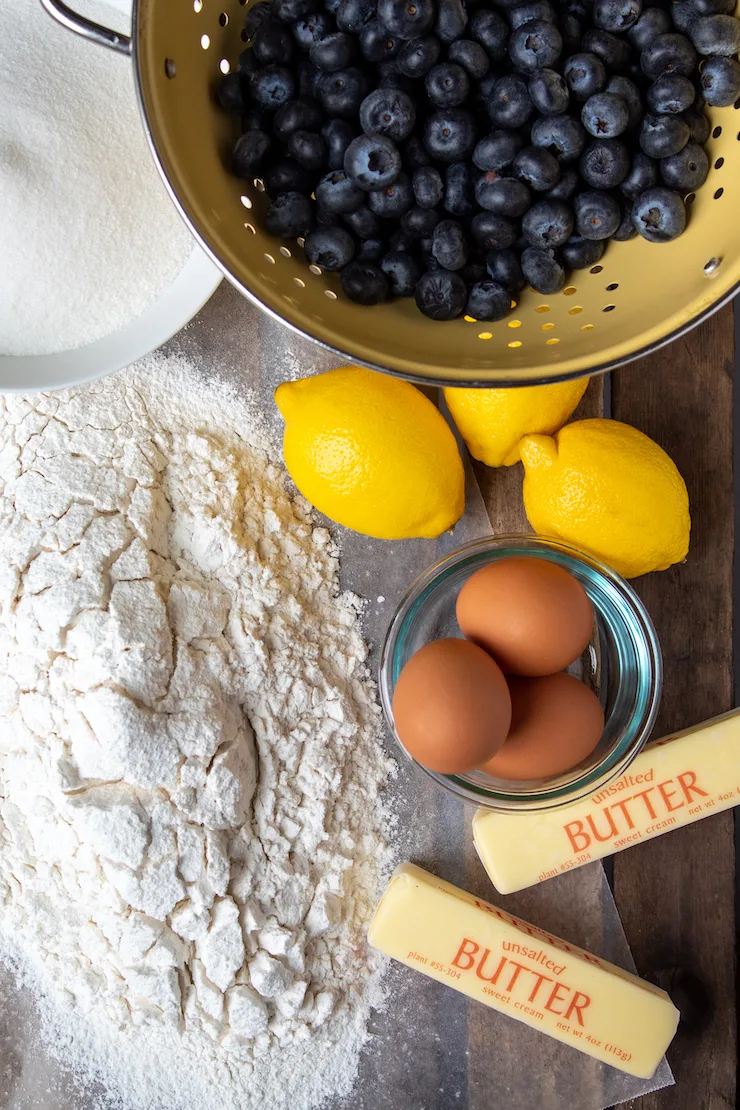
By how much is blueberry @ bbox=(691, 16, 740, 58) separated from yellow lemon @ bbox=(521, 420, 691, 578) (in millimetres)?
371

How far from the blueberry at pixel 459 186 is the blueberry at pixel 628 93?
0.13m

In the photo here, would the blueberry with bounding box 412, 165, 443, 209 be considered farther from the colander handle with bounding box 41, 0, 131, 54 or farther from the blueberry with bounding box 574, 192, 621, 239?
the colander handle with bounding box 41, 0, 131, 54

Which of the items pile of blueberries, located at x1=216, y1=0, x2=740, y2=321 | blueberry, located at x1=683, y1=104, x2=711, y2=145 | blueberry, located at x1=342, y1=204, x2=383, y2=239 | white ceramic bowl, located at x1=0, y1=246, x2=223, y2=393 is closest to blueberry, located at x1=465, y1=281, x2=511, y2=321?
pile of blueberries, located at x1=216, y1=0, x2=740, y2=321

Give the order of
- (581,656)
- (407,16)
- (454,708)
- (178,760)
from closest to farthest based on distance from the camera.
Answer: (407,16), (454,708), (178,760), (581,656)

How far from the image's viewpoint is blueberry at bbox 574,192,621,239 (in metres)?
0.81

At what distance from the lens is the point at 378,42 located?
803mm

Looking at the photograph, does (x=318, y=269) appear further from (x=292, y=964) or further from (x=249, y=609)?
(x=292, y=964)

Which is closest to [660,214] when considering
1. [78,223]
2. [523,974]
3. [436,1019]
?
[78,223]

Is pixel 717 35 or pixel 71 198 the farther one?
pixel 71 198

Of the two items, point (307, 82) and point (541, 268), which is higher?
point (307, 82)

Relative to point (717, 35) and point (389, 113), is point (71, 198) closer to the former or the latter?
point (389, 113)

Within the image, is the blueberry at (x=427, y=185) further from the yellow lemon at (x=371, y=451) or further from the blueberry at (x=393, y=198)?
the yellow lemon at (x=371, y=451)

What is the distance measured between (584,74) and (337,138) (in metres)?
0.22

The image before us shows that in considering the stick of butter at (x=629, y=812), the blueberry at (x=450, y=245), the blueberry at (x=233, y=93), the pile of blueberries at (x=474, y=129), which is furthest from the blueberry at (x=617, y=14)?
the stick of butter at (x=629, y=812)
